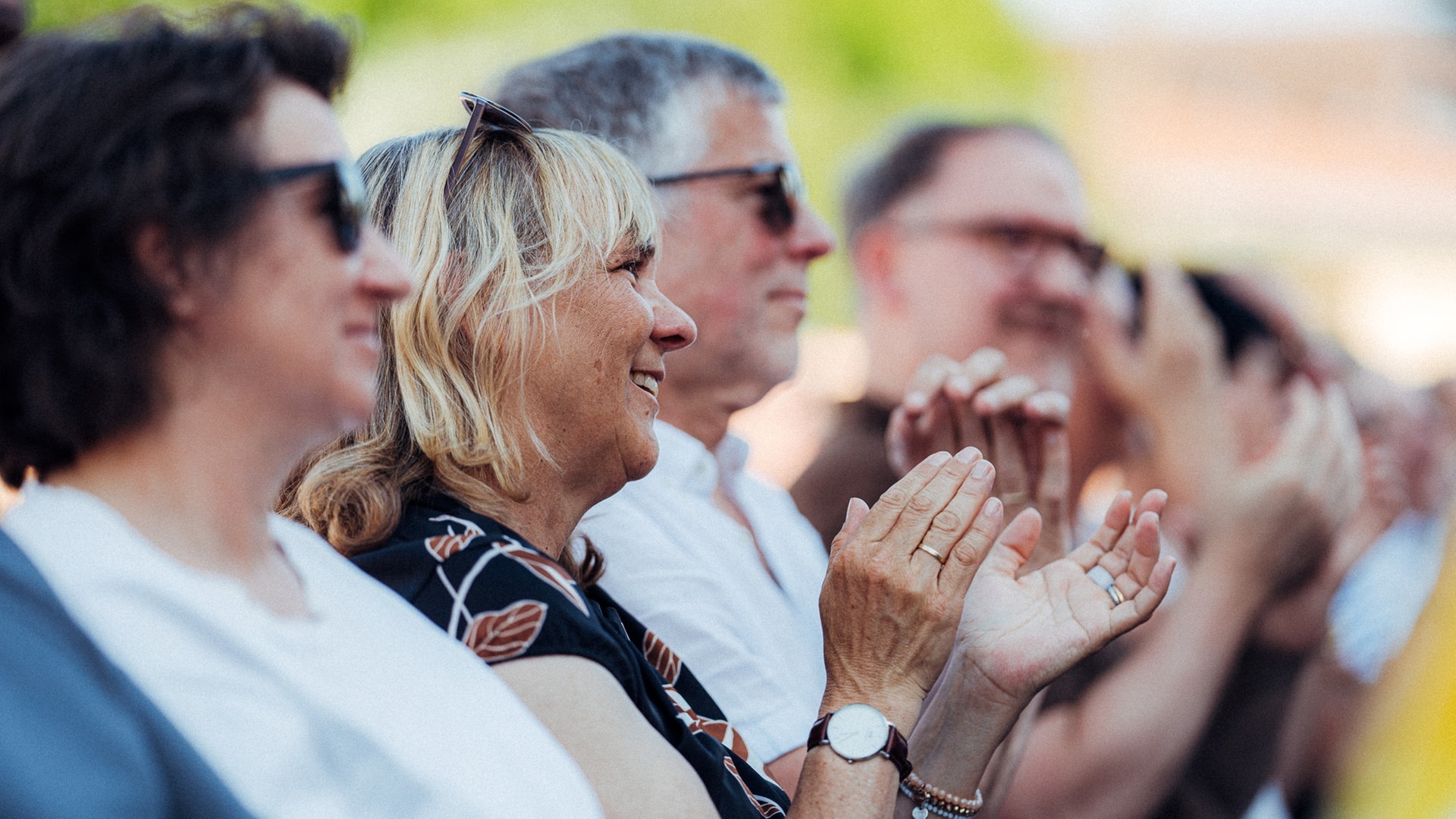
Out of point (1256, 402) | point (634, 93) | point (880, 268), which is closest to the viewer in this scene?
point (634, 93)

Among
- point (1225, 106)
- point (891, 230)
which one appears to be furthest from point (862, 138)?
point (1225, 106)

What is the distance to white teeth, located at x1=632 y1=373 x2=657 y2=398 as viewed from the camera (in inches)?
74.7

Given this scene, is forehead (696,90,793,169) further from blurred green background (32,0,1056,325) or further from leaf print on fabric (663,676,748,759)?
blurred green background (32,0,1056,325)

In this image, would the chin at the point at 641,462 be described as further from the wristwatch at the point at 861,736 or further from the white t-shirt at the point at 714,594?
the wristwatch at the point at 861,736

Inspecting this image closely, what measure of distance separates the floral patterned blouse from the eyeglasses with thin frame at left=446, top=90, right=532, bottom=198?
45 cm

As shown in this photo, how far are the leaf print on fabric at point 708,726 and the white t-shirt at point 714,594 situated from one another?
19cm

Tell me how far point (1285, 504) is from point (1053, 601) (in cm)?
117

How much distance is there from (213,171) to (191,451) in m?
0.24

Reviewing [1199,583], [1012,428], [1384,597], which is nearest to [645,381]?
[1012,428]

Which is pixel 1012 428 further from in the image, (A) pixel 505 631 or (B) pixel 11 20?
(B) pixel 11 20

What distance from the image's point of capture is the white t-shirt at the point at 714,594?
6.80 ft

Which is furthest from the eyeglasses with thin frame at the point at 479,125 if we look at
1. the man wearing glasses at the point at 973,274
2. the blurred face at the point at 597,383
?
the man wearing glasses at the point at 973,274

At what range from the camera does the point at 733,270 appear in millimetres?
2582

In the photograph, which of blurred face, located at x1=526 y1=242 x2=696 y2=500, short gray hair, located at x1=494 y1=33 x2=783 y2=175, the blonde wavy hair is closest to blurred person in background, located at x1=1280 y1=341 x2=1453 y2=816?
short gray hair, located at x1=494 y1=33 x2=783 y2=175
